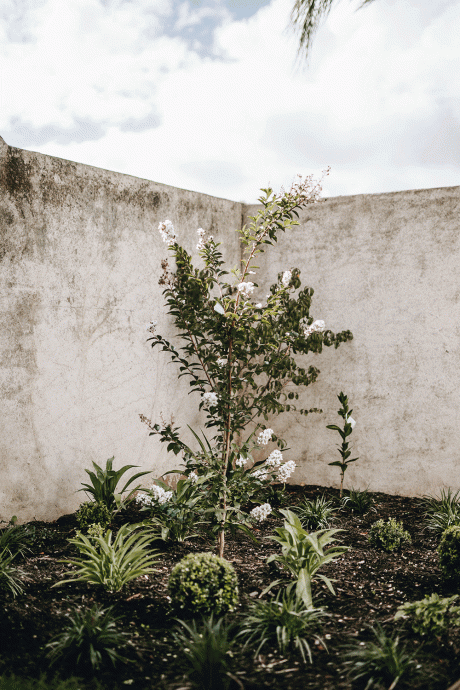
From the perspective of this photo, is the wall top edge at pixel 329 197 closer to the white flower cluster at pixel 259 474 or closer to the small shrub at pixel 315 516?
the white flower cluster at pixel 259 474

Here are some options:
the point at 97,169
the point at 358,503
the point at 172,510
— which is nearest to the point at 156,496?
the point at 172,510

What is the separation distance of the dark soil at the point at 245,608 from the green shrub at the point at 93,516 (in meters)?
0.12

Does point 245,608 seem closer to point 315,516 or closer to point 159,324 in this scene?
point 315,516

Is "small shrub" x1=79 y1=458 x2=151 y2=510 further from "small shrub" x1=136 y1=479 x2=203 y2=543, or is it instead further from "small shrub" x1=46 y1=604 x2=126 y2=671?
"small shrub" x1=46 y1=604 x2=126 y2=671

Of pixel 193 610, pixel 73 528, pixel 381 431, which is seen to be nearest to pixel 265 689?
pixel 193 610

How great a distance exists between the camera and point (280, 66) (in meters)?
4.20

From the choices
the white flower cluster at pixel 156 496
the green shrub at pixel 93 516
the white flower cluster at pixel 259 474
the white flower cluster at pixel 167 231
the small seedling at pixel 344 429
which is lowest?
the green shrub at pixel 93 516

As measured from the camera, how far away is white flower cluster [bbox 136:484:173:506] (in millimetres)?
3258

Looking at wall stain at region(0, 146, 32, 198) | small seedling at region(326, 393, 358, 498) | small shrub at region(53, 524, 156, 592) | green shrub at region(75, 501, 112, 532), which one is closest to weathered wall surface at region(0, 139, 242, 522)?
wall stain at region(0, 146, 32, 198)

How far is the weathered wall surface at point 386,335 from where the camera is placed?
4672 mm

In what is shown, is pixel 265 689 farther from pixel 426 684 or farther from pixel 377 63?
pixel 377 63

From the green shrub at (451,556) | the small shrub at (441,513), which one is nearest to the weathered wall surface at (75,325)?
the small shrub at (441,513)

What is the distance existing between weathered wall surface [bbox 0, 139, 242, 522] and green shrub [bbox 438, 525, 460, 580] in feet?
8.52

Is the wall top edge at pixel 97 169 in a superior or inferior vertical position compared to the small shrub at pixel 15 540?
superior
